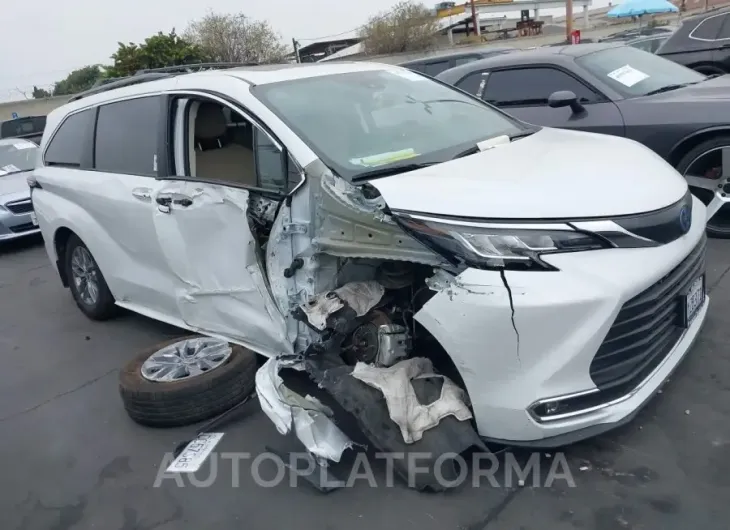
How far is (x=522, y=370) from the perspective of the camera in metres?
2.76

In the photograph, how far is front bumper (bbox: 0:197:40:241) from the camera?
9.07 meters

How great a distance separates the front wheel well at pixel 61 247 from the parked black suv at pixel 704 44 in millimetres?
7940

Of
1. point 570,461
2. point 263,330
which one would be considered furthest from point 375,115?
point 570,461

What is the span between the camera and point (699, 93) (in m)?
5.73

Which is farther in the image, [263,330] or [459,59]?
[459,59]

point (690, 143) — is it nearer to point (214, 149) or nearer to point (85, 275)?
point (214, 149)

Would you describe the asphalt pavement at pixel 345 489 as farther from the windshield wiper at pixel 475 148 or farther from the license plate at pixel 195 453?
the windshield wiper at pixel 475 148

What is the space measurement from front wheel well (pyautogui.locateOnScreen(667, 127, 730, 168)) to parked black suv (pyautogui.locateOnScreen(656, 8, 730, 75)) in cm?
453

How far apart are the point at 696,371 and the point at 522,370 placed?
137 centimetres

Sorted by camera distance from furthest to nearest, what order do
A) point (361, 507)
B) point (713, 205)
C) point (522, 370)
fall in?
1. point (713, 205)
2. point (361, 507)
3. point (522, 370)

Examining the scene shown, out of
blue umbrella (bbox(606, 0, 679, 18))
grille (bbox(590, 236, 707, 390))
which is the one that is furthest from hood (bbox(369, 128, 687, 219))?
blue umbrella (bbox(606, 0, 679, 18))

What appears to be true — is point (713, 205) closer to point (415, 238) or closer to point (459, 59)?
point (415, 238)

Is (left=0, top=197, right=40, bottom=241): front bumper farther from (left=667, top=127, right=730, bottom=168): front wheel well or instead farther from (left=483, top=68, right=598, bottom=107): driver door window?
(left=667, top=127, right=730, bottom=168): front wheel well

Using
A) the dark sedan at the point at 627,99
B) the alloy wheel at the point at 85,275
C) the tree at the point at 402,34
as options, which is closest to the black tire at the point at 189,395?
the alloy wheel at the point at 85,275
